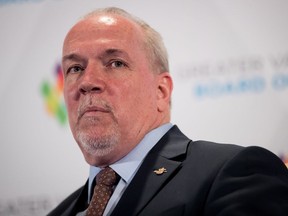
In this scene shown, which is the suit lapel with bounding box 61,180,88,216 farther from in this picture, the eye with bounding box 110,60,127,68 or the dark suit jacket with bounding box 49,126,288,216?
Answer: the eye with bounding box 110,60,127,68

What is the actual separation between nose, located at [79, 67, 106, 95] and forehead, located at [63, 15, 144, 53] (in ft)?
0.37

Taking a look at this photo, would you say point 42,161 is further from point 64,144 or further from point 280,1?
point 280,1

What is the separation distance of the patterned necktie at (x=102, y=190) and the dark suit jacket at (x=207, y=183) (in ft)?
0.37

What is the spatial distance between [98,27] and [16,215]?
141cm

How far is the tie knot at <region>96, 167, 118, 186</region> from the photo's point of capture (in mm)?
1736

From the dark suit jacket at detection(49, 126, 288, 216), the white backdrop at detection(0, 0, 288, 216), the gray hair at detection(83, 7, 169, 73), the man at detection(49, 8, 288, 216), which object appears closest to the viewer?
the dark suit jacket at detection(49, 126, 288, 216)

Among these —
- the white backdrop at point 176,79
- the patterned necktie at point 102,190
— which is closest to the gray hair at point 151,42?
the patterned necktie at point 102,190

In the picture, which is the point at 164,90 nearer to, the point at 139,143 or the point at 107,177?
the point at 139,143

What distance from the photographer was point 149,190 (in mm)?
1576

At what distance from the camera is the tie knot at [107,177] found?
1736 millimetres

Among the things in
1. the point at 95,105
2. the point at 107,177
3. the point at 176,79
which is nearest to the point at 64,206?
the point at 107,177

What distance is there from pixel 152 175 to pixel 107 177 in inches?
7.6

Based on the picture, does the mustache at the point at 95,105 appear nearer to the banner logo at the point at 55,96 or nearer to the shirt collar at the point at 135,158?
the shirt collar at the point at 135,158

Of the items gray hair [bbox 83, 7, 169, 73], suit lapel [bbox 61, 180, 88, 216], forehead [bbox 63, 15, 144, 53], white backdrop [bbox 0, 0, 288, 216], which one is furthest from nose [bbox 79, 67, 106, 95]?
white backdrop [bbox 0, 0, 288, 216]
